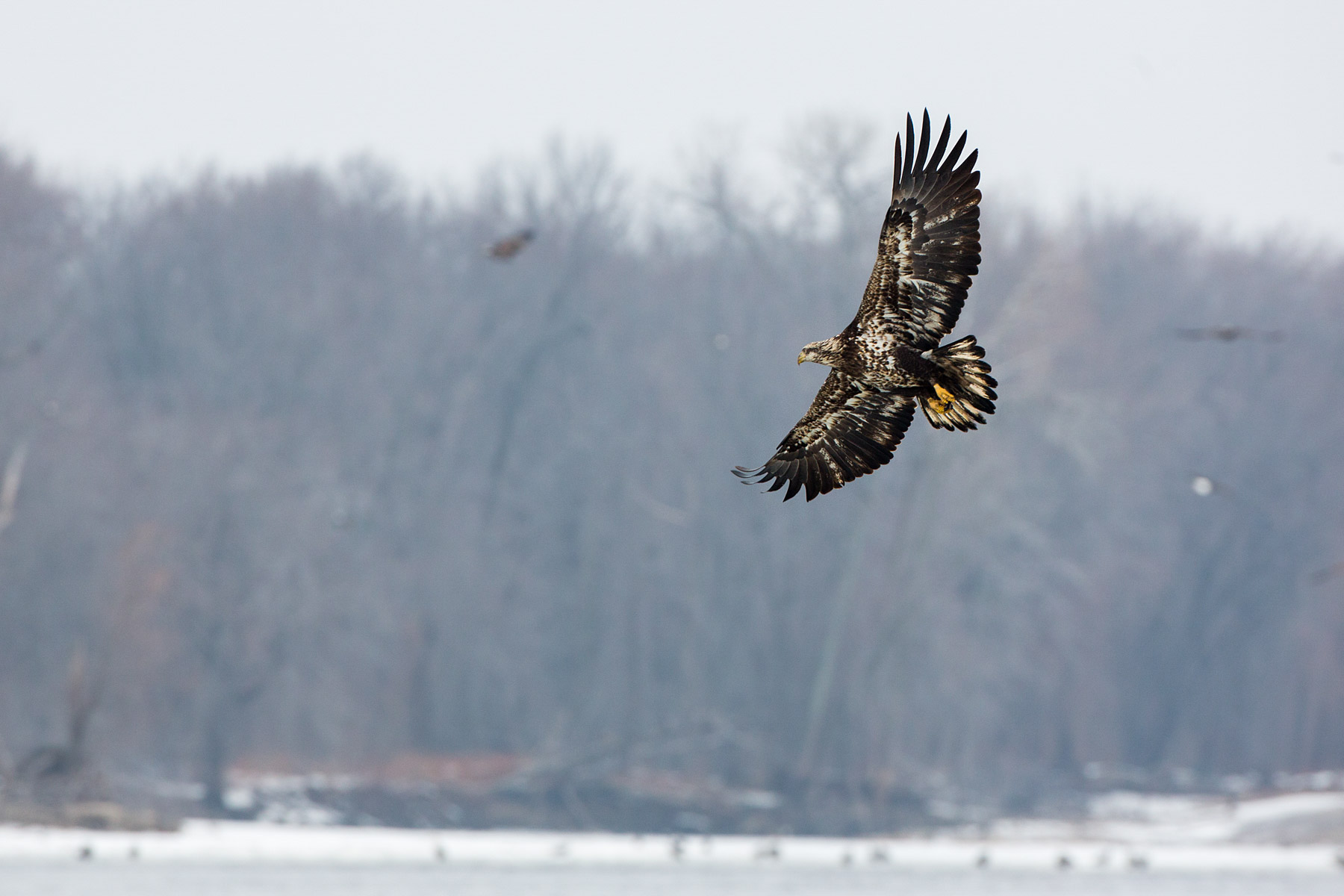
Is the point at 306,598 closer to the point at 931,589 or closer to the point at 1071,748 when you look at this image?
the point at 931,589

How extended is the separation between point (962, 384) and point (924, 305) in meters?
0.43

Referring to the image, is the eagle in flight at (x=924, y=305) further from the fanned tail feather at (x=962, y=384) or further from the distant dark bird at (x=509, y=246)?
the distant dark bird at (x=509, y=246)

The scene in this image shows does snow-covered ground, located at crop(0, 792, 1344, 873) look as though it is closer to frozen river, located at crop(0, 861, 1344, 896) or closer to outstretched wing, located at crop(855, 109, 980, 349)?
frozen river, located at crop(0, 861, 1344, 896)

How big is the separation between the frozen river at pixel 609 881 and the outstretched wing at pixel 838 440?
38.5 ft

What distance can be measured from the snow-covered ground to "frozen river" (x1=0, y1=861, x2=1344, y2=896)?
106cm

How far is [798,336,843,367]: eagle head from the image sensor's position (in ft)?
35.6

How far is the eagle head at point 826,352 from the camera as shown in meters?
10.8

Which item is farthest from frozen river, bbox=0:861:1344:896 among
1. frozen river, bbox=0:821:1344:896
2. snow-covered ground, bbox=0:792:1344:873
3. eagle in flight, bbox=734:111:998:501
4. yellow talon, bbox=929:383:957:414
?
yellow talon, bbox=929:383:957:414

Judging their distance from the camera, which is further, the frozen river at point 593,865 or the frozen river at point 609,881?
the frozen river at point 593,865

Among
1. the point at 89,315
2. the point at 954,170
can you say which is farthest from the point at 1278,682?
the point at 954,170

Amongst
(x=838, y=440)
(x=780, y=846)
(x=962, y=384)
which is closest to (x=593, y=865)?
(x=780, y=846)

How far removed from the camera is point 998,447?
1619 inches

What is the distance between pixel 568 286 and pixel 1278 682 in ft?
57.1

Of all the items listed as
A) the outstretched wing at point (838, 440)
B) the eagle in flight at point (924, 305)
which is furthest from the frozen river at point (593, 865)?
the eagle in flight at point (924, 305)
